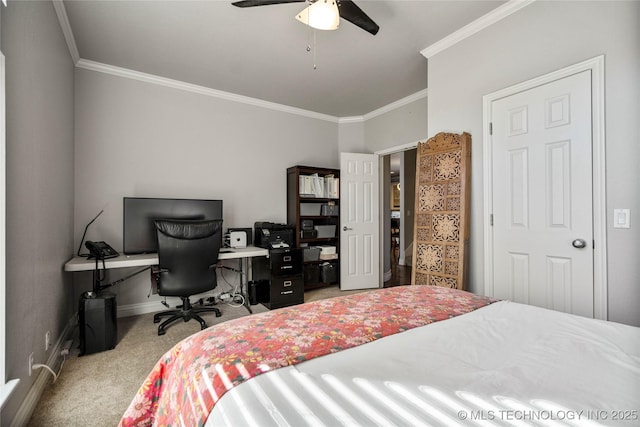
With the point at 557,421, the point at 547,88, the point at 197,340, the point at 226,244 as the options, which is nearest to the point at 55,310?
the point at 226,244

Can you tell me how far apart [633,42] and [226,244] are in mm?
3857

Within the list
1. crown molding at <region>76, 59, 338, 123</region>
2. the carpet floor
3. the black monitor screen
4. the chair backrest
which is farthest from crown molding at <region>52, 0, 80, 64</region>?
the carpet floor

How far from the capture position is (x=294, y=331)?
1079mm

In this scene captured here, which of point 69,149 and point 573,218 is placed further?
point 69,149

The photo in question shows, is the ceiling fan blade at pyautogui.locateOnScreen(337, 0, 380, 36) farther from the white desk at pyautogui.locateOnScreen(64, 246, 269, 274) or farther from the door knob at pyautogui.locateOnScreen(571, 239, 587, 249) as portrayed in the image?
the white desk at pyautogui.locateOnScreen(64, 246, 269, 274)

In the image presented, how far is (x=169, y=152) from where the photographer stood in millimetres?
3561

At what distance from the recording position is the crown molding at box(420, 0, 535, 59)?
7.47 feet

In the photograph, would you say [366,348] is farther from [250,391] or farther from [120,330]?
[120,330]

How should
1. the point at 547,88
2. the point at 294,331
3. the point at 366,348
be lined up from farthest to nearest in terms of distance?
the point at 547,88 < the point at 294,331 < the point at 366,348

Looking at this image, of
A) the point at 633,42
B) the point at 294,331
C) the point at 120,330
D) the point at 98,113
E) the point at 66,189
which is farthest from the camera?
the point at 98,113

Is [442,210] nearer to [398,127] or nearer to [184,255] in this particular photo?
[398,127]

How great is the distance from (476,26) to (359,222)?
271cm

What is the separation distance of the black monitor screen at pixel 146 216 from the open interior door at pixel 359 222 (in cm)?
208

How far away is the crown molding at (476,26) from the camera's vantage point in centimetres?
228
